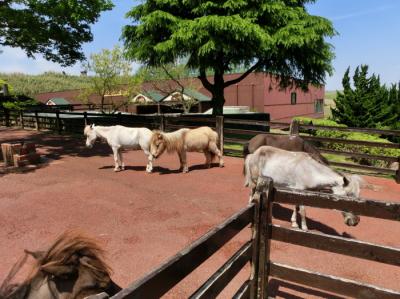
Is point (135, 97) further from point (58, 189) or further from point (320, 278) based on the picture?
point (320, 278)

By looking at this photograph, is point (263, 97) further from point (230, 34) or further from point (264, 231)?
point (264, 231)

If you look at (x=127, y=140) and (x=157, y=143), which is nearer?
(x=157, y=143)

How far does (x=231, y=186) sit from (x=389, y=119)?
13807 millimetres

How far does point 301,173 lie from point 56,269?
15.5ft

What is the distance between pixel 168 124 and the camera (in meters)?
16.0

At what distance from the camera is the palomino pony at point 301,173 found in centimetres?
527

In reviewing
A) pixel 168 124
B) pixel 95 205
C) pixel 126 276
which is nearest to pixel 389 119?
pixel 168 124

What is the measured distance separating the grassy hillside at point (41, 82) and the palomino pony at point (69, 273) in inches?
3088

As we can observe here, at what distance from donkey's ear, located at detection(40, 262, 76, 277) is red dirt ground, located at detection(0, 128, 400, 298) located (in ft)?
8.85

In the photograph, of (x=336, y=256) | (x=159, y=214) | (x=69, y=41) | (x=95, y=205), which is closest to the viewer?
(x=336, y=256)

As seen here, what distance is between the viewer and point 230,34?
1631 centimetres

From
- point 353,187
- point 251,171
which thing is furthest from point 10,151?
point 353,187

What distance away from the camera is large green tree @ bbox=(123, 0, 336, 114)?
636 inches

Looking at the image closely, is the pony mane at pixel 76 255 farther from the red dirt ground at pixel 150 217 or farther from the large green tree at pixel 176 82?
the large green tree at pixel 176 82
